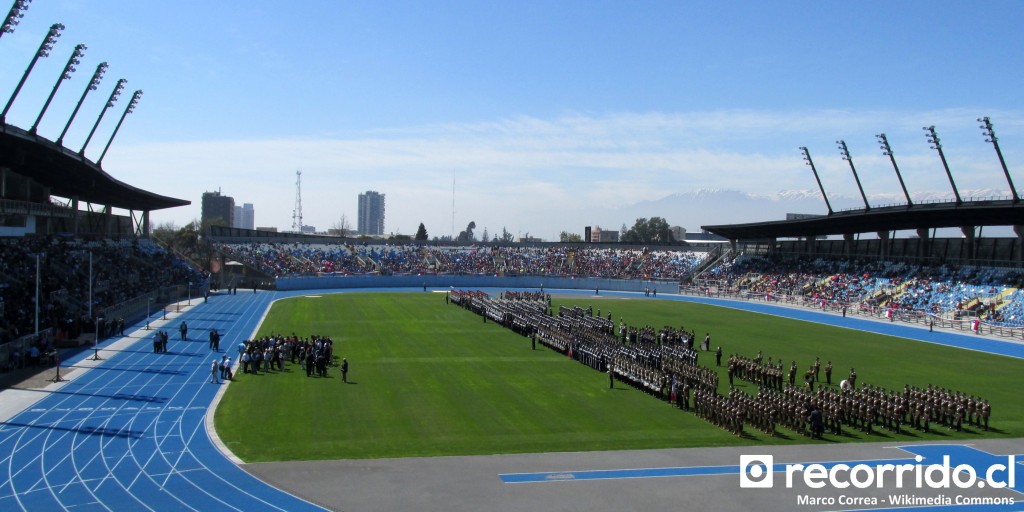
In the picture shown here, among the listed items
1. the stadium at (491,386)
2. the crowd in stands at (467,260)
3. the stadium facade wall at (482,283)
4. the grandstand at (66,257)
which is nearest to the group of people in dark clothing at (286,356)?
the stadium at (491,386)

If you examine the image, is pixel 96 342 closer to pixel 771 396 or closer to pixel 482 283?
pixel 771 396

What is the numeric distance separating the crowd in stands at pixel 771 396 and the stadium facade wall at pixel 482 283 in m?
42.8

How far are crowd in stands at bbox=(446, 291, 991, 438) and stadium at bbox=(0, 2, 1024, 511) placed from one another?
105mm

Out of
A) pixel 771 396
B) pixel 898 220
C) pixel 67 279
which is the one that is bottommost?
pixel 771 396

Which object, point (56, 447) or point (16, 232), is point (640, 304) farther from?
point (56, 447)

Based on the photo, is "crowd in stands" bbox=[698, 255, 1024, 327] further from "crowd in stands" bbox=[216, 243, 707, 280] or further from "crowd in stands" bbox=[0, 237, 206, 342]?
"crowd in stands" bbox=[0, 237, 206, 342]

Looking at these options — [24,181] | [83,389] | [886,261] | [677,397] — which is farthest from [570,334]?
[886,261]

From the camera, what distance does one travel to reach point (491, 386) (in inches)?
982

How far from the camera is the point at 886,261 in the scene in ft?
202

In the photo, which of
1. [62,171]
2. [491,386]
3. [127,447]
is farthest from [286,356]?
[62,171]

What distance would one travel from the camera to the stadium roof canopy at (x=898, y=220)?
49625 millimetres

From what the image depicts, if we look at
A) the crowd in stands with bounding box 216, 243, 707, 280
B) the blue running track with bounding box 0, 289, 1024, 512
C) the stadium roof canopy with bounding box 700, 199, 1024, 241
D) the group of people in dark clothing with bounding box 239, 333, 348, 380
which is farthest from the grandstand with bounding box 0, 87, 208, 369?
the stadium roof canopy with bounding box 700, 199, 1024, 241

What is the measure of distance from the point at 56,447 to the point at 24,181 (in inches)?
1207

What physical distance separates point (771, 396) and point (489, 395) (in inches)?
335
